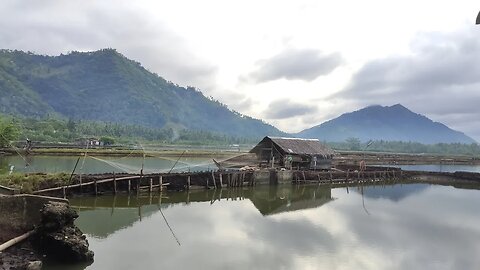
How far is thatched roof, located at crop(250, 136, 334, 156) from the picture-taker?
123ft

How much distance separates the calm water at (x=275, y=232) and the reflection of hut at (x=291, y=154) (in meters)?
8.09

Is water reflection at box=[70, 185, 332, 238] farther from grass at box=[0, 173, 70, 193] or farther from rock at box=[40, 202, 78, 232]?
rock at box=[40, 202, 78, 232]

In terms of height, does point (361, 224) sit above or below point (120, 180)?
below

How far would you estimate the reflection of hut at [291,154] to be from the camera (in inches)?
1459

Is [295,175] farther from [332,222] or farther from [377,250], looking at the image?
[377,250]

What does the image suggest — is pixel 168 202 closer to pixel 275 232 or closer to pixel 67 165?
pixel 275 232

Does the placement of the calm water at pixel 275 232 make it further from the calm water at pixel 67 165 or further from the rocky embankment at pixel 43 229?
the calm water at pixel 67 165

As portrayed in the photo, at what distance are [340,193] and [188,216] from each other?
54.1 feet

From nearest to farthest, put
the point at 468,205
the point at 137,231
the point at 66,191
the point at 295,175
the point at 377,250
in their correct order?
the point at 377,250
the point at 137,231
the point at 66,191
the point at 468,205
the point at 295,175

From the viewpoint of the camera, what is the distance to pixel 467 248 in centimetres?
1669

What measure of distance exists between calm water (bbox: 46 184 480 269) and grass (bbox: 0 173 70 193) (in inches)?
55.6

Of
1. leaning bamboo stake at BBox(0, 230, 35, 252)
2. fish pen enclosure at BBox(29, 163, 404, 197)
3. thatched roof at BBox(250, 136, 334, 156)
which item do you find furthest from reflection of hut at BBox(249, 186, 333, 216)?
leaning bamboo stake at BBox(0, 230, 35, 252)

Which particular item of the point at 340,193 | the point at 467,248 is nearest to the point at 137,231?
the point at 467,248

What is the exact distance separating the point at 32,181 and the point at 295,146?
80.0ft
